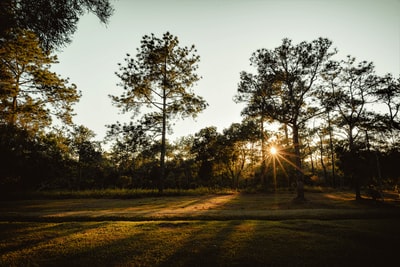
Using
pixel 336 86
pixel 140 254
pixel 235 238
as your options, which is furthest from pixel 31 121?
pixel 336 86

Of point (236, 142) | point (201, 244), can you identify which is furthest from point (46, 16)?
point (236, 142)

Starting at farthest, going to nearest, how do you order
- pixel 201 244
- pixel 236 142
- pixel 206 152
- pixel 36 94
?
pixel 206 152 → pixel 236 142 → pixel 36 94 → pixel 201 244

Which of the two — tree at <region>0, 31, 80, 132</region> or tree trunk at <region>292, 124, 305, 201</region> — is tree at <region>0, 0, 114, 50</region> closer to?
tree at <region>0, 31, 80, 132</region>

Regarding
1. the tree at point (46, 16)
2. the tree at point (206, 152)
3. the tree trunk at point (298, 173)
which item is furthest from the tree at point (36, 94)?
the tree at point (206, 152)

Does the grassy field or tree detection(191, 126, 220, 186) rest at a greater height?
tree detection(191, 126, 220, 186)

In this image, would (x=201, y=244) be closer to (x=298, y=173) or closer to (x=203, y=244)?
(x=203, y=244)

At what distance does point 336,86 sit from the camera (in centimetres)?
1803

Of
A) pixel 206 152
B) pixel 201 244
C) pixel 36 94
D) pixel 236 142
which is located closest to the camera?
pixel 201 244

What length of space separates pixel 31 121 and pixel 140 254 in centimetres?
1602

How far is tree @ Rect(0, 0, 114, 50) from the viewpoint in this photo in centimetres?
595

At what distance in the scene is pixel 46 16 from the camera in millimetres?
6102

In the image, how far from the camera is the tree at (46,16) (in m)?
5.95

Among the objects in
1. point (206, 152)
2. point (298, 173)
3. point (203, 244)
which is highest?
point (206, 152)

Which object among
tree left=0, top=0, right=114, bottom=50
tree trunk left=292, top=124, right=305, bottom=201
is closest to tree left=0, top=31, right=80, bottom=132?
tree left=0, top=0, right=114, bottom=50
